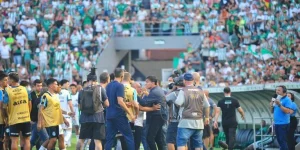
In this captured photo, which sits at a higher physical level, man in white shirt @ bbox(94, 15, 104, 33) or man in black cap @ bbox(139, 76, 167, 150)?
man in white shirt @ bbox(94, 15, 104, 33)

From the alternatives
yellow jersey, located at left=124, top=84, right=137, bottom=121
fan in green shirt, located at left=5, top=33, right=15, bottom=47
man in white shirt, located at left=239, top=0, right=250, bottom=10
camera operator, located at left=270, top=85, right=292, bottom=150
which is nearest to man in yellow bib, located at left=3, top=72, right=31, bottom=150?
yellow jersey, located at left=124, top=84, right=137, bottom=121

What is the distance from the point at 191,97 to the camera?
60.1 feet

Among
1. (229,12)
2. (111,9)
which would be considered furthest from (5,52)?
(229,12)

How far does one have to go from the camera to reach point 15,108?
768 inches

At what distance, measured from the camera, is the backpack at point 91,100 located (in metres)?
19.9

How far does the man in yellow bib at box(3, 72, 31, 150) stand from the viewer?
63.9 ft

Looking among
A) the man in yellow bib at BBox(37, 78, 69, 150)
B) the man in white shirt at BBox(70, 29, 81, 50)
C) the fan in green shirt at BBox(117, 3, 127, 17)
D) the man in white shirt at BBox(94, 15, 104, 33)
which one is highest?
the fan in green shirt at BBox(117, 3, 127, 17)

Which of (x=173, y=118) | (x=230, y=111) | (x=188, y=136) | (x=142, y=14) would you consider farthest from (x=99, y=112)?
(x=142, y=14)

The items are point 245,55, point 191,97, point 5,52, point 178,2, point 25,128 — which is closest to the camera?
point 191,97

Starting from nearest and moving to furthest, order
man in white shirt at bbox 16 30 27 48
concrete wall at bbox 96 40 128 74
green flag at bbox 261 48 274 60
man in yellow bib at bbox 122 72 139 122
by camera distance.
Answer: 1. man in yellow bib at bbox 122 72 139 122
2. green flag at bbox 261 48 274 60
3. man in white shirt at bbox 16 30 27 48
4. concrete wall at bbox 96 40 128 74

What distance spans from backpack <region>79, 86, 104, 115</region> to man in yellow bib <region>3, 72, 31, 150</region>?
126 cm

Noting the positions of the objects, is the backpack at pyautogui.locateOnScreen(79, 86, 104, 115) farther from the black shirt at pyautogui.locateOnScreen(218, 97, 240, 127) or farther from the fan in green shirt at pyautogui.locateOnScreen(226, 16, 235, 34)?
the fan in green shirt at pyautogui.locateOnScreen(226, 16, 235, 34)

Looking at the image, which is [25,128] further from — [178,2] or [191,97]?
[178,2]

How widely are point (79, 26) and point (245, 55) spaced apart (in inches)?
339
